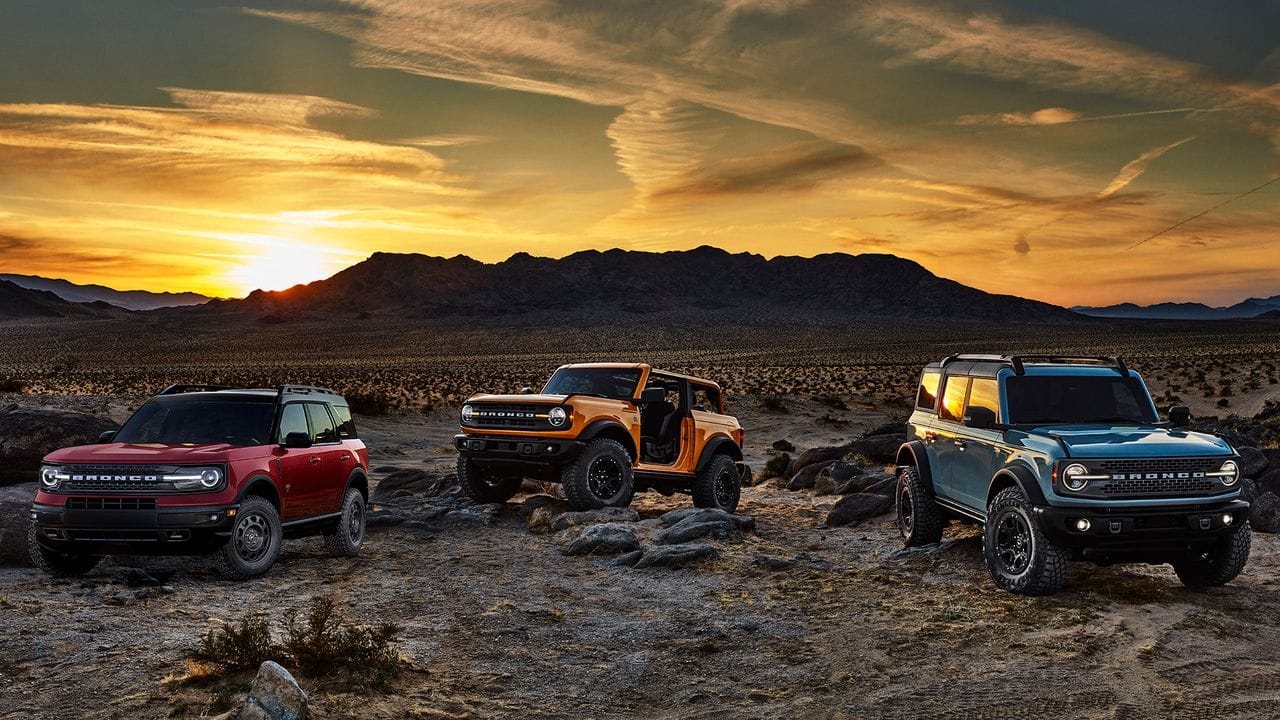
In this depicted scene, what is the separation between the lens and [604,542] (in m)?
12.4

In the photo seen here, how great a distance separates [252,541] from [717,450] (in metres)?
7.78

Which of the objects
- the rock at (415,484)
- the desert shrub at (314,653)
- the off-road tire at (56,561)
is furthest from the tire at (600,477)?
the desert shrub at (314,653)

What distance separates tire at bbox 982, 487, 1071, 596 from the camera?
9.25 metres

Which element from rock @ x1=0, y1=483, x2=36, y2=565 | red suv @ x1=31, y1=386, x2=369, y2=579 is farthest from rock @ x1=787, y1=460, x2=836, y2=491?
rock @ x1=0, y1=483, x2=36, y2=565

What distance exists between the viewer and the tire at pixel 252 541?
9930mm

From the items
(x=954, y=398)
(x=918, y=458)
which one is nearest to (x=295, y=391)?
(x=918, y=458)

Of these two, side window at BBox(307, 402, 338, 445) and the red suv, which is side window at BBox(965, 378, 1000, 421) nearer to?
the red suv

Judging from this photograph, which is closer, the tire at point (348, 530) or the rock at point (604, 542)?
the tire at point (348, 530)

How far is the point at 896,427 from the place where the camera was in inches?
1067

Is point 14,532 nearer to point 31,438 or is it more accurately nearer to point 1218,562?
point 31,438

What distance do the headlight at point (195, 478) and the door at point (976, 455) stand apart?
25.1ft

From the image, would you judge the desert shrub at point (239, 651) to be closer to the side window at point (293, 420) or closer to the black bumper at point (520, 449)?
the side window at point (293, 420)

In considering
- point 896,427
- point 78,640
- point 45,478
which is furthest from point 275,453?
point 896,427

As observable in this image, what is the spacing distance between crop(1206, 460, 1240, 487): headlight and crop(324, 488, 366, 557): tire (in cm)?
913
